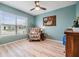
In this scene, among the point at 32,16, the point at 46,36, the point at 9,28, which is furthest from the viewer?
the point at 32,16

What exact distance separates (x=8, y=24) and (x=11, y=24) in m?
0.22

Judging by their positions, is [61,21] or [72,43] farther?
[61,21]

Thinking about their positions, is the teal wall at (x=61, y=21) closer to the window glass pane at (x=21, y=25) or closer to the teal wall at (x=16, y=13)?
the teal wall at (x=16, y=13)

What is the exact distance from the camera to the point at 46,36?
20.6ft

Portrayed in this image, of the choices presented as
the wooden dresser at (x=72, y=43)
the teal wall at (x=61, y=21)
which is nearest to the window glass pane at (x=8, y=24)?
the teal wall at (x=61, y=21)

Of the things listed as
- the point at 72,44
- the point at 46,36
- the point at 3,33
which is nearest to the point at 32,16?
the point at 46,36

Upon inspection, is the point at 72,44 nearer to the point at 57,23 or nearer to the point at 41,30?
the point at 57,23

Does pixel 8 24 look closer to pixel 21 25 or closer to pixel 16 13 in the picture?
pixel 16 13

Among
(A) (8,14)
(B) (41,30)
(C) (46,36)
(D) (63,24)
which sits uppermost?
(A) (8,14)

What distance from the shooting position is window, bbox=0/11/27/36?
477 cm

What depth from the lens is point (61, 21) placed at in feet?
17.0

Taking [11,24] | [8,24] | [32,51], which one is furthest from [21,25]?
[32,51]

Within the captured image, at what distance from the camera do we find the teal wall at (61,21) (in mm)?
4621

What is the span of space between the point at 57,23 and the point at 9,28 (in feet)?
10.2
